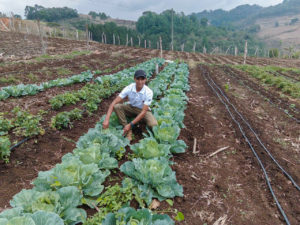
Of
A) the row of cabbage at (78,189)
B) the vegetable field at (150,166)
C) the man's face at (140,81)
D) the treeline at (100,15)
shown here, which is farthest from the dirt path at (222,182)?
the treeline at (100,15)

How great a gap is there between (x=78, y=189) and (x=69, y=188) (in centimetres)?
14

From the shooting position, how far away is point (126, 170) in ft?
9.98

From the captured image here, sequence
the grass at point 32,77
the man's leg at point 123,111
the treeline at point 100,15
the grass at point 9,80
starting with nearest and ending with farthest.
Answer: the man's leg at point 123,111 → the grass at point 9,80 → the grass at point 32,77 → the treeline at point 100,15

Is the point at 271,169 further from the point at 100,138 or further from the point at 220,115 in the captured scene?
the point at 100,138

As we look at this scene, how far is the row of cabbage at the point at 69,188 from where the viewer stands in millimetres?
1919

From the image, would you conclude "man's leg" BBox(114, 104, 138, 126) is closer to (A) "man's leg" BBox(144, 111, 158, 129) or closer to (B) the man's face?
(A) "man's leg" BBox(144, 111, 158, 129)

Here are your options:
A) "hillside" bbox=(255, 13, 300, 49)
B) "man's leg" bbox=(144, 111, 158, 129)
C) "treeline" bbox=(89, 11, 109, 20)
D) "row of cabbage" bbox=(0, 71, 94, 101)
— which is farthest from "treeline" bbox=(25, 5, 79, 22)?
"man's leg" bbox=(144, 111, 158, 129)

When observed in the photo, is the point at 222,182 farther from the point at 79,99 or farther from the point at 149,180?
the point at 79,99

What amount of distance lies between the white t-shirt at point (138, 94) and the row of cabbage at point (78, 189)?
1022mm

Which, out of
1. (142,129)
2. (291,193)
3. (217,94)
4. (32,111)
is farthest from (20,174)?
(217,94)

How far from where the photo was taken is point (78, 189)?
2.43 m

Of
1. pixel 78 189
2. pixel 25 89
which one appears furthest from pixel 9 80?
pixel 78 189

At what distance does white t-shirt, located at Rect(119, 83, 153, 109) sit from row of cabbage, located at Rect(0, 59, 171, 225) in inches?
43.8

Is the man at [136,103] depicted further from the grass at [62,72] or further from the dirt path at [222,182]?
the grass at [62,72]
